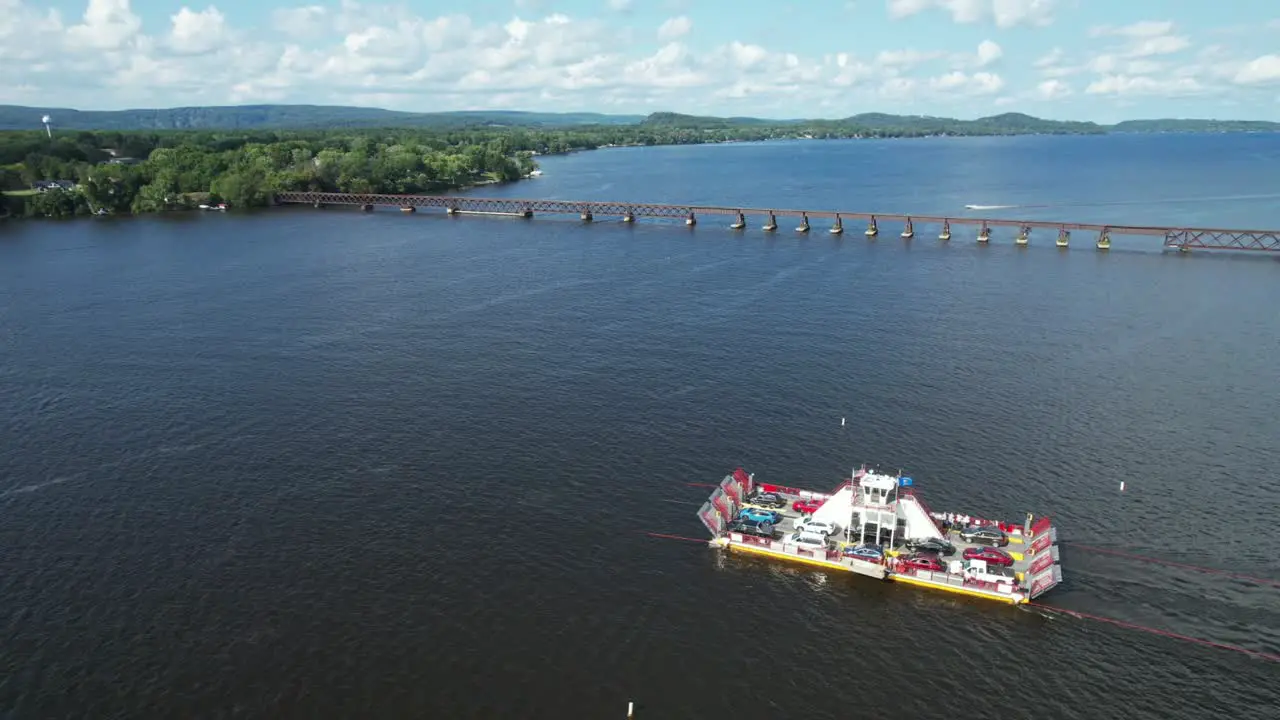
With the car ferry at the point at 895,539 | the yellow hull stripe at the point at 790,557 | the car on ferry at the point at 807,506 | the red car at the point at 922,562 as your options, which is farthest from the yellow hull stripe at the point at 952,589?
the car on ferry at the point at 807,506

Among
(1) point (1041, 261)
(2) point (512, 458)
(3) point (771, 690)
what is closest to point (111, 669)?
(2) point (512, 458)

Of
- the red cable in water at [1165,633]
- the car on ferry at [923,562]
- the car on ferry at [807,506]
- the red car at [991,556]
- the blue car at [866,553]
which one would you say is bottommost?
the red cable in water at [1165,633]

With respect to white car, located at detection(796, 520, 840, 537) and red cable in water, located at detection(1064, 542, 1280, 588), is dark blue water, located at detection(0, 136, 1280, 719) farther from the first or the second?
white car, located at detection(796, 520, 840, 537)

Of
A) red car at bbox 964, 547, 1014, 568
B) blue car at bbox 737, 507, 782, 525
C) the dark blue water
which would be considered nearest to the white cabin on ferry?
red car at bbox 964, 547, 1014, 568

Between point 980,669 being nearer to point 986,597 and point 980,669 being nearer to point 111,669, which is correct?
point 986,597

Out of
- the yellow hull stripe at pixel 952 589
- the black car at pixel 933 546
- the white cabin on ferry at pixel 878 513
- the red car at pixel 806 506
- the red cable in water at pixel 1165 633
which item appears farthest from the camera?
the red car at pixel 806 506

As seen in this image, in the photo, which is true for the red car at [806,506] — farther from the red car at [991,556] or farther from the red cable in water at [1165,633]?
the red cable in water at [1165,633]

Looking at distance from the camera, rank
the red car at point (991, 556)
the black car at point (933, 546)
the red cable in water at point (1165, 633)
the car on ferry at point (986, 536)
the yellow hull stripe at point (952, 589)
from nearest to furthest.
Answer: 1. the red cable in water at point (1165, 633)
2. the yellow hull stripe at point (952, 589)
3. the red car at point (991, 556)
4. the black car at point (933, 546)
5. the car on ferry at point (986, 536)
